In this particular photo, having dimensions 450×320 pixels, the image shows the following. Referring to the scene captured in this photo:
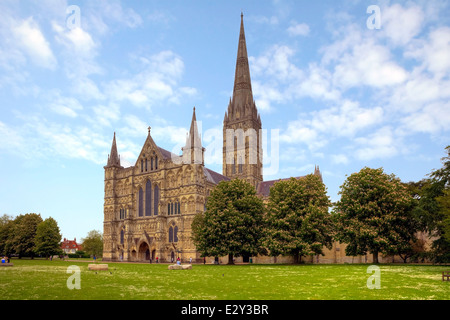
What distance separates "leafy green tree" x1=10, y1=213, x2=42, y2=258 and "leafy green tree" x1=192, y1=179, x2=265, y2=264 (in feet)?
152

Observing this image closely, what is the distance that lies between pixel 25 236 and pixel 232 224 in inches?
2129

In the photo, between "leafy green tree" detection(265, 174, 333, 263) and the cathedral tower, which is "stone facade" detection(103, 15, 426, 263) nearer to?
the cathedral tower

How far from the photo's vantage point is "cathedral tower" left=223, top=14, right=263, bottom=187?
10076 cm

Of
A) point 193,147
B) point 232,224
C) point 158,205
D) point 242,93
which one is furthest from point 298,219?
point 242,93

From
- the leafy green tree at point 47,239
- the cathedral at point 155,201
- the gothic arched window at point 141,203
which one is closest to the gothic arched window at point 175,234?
the cathedral at point 155,201

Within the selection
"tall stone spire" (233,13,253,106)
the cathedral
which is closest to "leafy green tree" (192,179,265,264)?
the cathedral

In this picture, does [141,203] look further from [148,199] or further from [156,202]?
[156,202]

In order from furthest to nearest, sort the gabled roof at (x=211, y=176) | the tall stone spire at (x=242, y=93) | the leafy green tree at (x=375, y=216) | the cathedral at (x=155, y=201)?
the tall stone spire at (x=242, y=93), the gabled roof at (x=211, y=176), the cathedral at (x=155, y=201), the leafy green tree at (x=375, y=216)

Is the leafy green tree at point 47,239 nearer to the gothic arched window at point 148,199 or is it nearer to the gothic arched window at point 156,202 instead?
the gothic arched window at point 148,199

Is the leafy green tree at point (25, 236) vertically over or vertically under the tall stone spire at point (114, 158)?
under

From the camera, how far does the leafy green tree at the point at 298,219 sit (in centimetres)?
4891

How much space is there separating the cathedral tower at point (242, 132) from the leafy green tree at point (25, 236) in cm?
4909

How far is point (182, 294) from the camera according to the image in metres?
16.5
